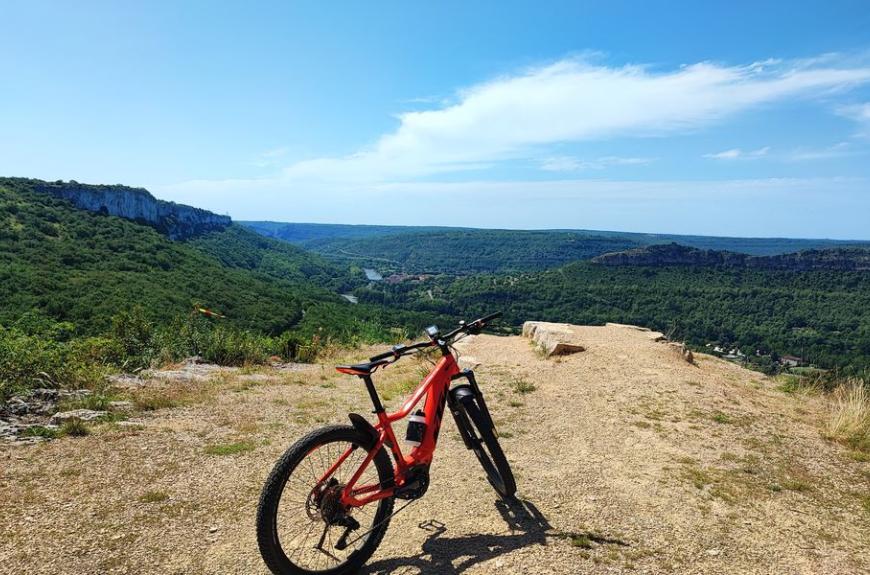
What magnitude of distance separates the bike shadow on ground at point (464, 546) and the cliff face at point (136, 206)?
96067 millimetres

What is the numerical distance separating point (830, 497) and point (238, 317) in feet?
151

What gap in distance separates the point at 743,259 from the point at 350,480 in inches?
3689

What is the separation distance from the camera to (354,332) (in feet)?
60.0

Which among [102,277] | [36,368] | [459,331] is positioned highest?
[459,331]

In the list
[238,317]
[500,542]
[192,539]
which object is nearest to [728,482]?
[500,542]

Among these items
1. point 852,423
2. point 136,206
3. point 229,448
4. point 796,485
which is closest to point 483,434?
point 229,448

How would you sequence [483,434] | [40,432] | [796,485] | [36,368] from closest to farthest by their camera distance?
[483,434] < [796,485] < [40,432] < [36,368]

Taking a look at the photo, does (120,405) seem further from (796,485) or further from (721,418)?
(721,418)

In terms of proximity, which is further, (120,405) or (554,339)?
(554,339)

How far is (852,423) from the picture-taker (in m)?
6.50

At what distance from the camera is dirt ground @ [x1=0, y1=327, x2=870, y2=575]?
143 inches

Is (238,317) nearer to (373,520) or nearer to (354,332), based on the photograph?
(354,332)

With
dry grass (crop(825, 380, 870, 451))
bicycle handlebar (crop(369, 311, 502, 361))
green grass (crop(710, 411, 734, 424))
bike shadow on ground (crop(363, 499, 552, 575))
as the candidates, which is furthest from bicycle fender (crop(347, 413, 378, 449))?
dry grass (crop(825, 380, 870, 451))

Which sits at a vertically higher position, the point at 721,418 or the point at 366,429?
the point at 366,429
